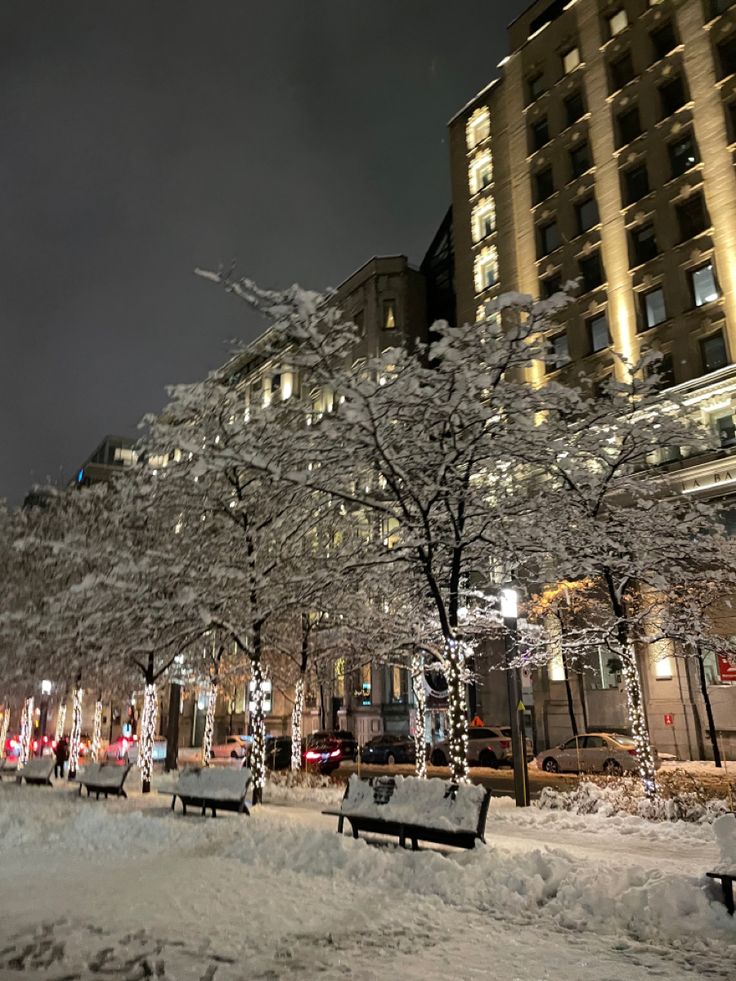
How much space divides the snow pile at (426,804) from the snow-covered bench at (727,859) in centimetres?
348

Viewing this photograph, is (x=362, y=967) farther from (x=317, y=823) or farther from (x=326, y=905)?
(x=317, y=823)

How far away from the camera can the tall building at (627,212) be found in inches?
1292

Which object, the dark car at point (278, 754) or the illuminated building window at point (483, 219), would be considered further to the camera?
the illuminated building window at point (483, 219)

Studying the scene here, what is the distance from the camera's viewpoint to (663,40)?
38875 mm

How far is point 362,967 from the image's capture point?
6062 millimetres

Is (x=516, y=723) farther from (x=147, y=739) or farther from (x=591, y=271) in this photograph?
(x=591, y=271)

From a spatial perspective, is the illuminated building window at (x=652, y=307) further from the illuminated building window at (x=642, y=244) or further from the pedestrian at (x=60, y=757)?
the pedestrian at (x=60, y=757)

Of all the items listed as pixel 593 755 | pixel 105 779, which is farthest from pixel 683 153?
pixel 105 779

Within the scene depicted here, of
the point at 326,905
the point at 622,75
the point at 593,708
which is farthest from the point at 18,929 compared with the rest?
the point at 622,75

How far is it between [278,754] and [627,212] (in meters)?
32.7

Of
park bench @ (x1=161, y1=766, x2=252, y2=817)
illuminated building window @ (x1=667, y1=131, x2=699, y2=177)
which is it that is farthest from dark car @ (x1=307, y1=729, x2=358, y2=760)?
illuminated building window @ (x1=667, y1=131, x2=699, y2=177)

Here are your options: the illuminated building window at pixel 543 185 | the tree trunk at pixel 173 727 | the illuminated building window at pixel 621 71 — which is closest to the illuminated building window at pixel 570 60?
the illuminated building window at pixel 621 71

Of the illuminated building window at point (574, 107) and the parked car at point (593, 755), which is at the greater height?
the illuminated building window at point (574, 107)

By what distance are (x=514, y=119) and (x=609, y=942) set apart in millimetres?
49948
